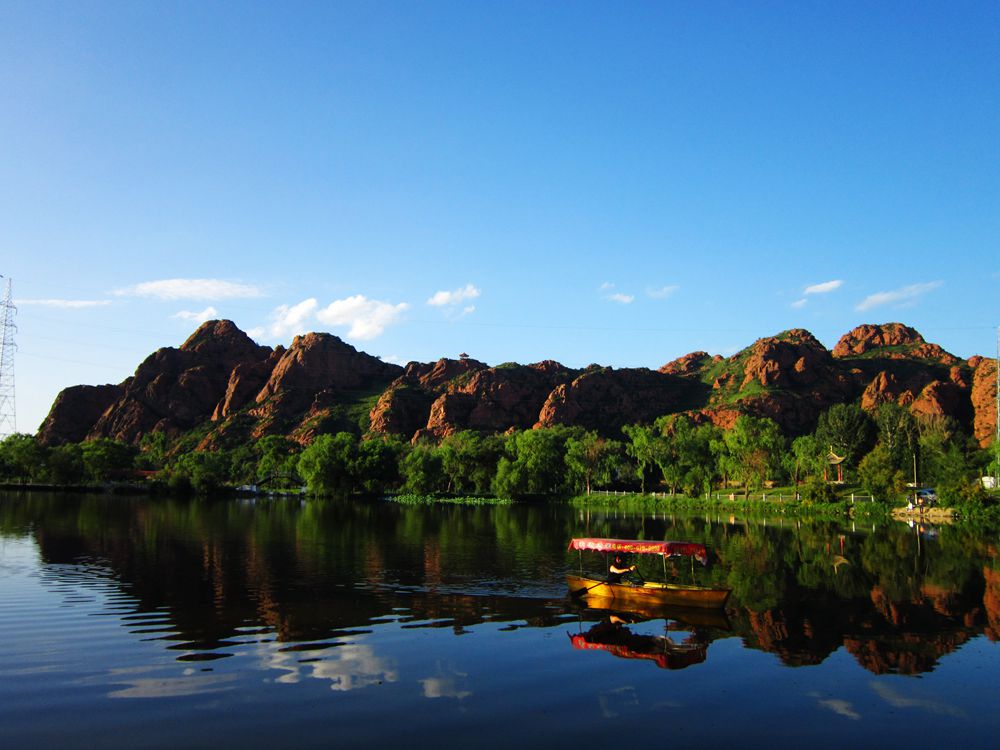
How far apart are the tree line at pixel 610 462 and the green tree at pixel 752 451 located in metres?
0.16

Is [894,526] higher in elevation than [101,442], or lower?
lower

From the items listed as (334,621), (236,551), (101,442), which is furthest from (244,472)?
(334,621)

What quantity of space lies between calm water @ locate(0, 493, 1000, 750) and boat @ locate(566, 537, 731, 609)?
0.74 metres

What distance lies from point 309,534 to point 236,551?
14.5 meters

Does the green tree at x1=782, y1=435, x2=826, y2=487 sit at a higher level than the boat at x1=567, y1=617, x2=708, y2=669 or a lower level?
higher

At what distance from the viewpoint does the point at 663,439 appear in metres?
122

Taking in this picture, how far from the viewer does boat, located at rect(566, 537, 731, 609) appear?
2773 cm

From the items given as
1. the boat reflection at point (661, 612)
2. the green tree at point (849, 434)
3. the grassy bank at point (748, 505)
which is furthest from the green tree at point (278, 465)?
the boat reflection at point (661, 612)

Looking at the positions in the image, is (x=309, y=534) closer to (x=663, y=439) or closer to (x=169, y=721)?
(x=169, y=721)

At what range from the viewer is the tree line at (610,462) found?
97438 mm

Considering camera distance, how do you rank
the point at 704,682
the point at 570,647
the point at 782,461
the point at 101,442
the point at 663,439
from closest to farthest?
the point at 704,682 → the point at 570,647 → the point at 782,461 → the point at 663,439 → the point at 101,442

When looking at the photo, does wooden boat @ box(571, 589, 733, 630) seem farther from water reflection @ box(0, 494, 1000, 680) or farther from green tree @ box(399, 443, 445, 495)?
green tree @ box(399, 443, 445, 495)

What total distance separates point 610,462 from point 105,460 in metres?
112

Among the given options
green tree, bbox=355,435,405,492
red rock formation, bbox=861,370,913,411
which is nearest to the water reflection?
green tree, bbox=355,435,405,492
